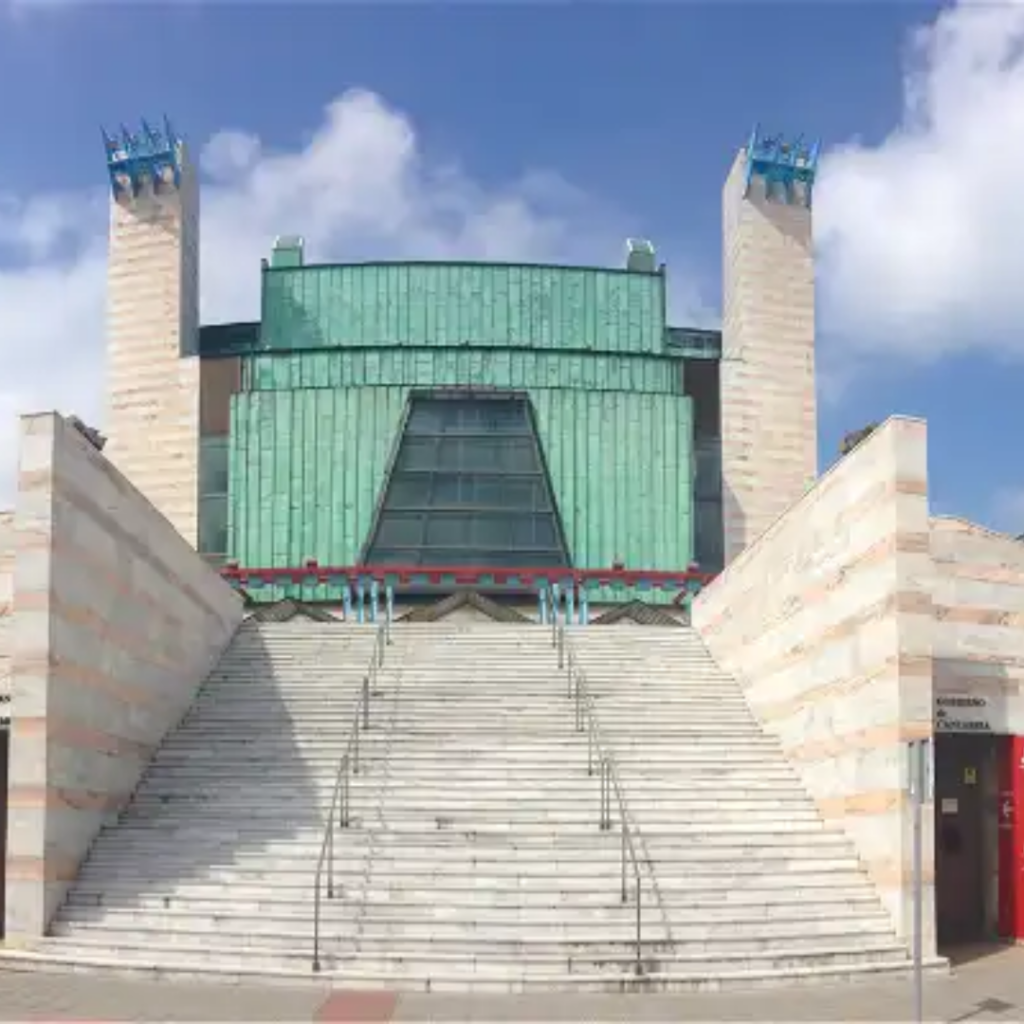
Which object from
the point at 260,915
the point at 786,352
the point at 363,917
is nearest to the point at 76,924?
the point at 260,915

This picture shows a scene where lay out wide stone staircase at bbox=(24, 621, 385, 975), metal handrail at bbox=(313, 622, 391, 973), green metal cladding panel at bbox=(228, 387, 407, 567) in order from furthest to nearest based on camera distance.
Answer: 1. green metal cladding panel at bbox=(228, 387, 407, 567)
2. metal handrail at bbox=(313, 622, 391, 973)
3. wide stone staircase at bbox=(24, 621, 385, 975)

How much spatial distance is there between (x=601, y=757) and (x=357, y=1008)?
7.33 metres

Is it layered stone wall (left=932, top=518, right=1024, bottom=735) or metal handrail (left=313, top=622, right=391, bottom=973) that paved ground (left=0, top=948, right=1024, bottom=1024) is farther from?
layered stone wall (left=932, top=518, right=1024, bottom=735)

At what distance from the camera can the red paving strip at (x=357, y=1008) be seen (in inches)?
476

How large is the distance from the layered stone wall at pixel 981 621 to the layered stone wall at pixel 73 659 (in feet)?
37.5

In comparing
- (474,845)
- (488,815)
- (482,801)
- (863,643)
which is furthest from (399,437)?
(863,643)

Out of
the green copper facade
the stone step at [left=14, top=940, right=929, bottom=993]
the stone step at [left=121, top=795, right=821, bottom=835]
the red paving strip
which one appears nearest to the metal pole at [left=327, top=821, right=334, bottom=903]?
the stone step at [left=121, top=795, right=821, bottom=835]

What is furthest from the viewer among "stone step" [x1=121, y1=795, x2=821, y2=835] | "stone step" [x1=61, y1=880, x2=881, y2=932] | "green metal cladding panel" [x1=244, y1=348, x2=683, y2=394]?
"green metal cladding panel" [x1=244, y1=348, x2=683, y2=394]

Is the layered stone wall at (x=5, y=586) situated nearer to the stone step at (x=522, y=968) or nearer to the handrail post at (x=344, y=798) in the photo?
the handrail post at (x=344, y=798)

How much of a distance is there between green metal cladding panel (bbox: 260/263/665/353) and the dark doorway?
23309 millimetres

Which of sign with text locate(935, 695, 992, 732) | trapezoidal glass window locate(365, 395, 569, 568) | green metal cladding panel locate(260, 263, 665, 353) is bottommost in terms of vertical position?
sign with text locate(935, 695, 992, 732)

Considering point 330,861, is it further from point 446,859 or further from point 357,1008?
point 357,1008

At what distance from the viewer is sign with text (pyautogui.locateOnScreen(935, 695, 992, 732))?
17078 millimetres

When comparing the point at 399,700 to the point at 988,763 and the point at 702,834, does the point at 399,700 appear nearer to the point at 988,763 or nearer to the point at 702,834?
the point at 702,834
